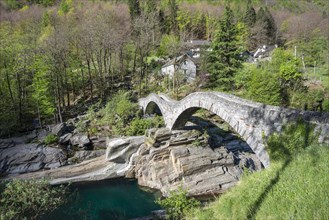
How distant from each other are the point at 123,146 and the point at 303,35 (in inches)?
1541

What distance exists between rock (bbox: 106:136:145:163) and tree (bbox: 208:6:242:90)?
47.8ft

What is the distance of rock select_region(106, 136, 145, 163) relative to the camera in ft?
63.9

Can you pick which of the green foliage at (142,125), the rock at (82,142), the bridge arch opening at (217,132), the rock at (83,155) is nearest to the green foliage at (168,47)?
the bridge arch opening at (217,132)

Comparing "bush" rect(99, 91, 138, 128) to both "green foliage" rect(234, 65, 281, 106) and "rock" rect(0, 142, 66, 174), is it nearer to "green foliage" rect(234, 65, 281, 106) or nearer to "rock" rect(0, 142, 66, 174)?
"rock" rect(0, 142, 66, 174)

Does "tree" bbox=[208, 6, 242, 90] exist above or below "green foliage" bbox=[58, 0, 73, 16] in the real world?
below

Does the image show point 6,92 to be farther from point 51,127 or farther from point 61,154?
point 61,154

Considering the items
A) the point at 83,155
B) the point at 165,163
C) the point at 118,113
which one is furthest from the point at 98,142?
the point at 165,163

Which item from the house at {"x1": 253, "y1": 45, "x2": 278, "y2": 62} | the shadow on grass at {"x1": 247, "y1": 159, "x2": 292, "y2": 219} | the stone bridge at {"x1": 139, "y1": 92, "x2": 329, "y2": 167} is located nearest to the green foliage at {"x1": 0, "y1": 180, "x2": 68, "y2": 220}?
the shadow on grass at {"x1": 247, "y1": 159, "x2": 292, "y2": 219}

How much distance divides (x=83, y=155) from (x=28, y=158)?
436cm

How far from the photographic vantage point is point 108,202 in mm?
15820

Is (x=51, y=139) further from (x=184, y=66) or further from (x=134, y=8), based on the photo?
(x=134, y=8)

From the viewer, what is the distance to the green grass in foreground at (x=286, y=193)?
199 inches

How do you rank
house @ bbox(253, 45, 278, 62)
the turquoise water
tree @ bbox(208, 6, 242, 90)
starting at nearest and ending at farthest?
1. the turquoise water
2. tree @ bbox(208, 6, 242, 90)
3. house @ bbox(253, 45, 278, 62)

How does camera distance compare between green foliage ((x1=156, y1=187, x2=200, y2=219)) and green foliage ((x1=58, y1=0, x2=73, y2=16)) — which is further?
green foliage ((x1=58, y1=0, x2=73, y2=16))
